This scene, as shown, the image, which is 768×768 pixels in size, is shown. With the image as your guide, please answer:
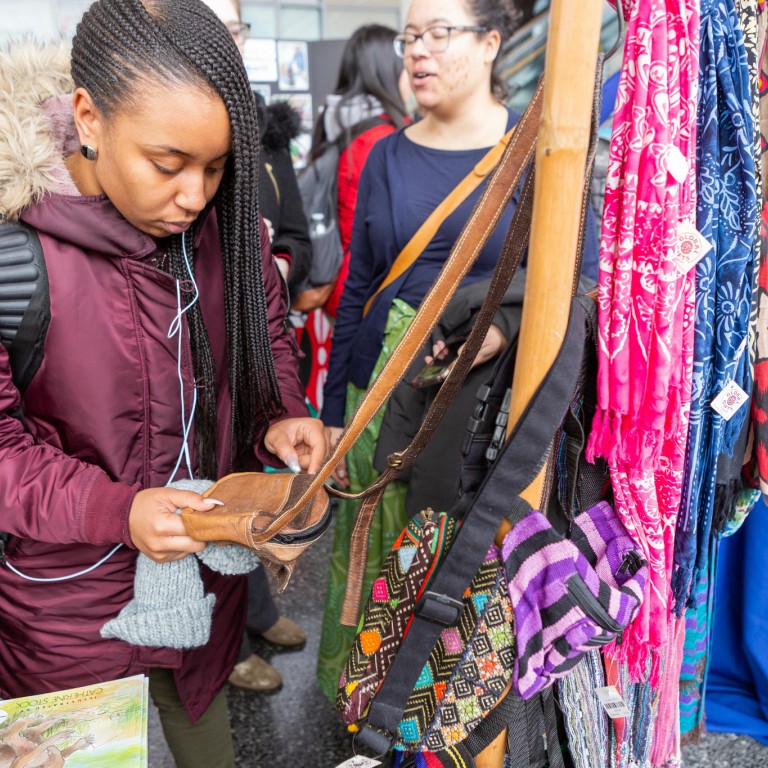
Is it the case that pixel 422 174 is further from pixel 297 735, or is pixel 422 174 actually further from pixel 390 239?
pixel 297 735

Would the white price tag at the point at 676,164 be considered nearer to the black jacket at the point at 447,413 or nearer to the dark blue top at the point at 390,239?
the black jacket at the point at 447,413

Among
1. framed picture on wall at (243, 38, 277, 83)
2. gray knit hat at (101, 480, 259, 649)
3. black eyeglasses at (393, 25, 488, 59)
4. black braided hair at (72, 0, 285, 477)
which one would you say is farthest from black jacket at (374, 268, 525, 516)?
framed picture on wall at (243, 38, 277, 83)

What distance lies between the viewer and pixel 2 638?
1172mm

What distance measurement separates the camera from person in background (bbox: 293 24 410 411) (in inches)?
93.8

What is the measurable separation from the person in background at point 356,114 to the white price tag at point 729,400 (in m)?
1.65

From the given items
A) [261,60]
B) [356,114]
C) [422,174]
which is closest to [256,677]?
[422,174]

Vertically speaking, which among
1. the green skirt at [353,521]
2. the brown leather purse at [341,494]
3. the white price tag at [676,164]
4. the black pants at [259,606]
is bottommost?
the black pants at [259,606]

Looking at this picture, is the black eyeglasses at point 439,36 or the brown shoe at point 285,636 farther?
the brown shoe at point 285,636

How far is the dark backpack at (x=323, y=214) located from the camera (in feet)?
8.07

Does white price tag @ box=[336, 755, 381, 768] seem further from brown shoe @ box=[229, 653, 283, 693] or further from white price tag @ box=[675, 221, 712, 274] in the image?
brown shoe @ box=[229, 653, 283, 693]

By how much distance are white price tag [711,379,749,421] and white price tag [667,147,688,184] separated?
1.04ft

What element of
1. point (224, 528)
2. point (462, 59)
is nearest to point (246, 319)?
point (224, 528)

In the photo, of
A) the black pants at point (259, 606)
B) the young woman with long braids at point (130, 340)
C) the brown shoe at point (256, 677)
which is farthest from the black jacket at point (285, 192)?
the brown shoe at point (256, 677)

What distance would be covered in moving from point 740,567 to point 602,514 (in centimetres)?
93
